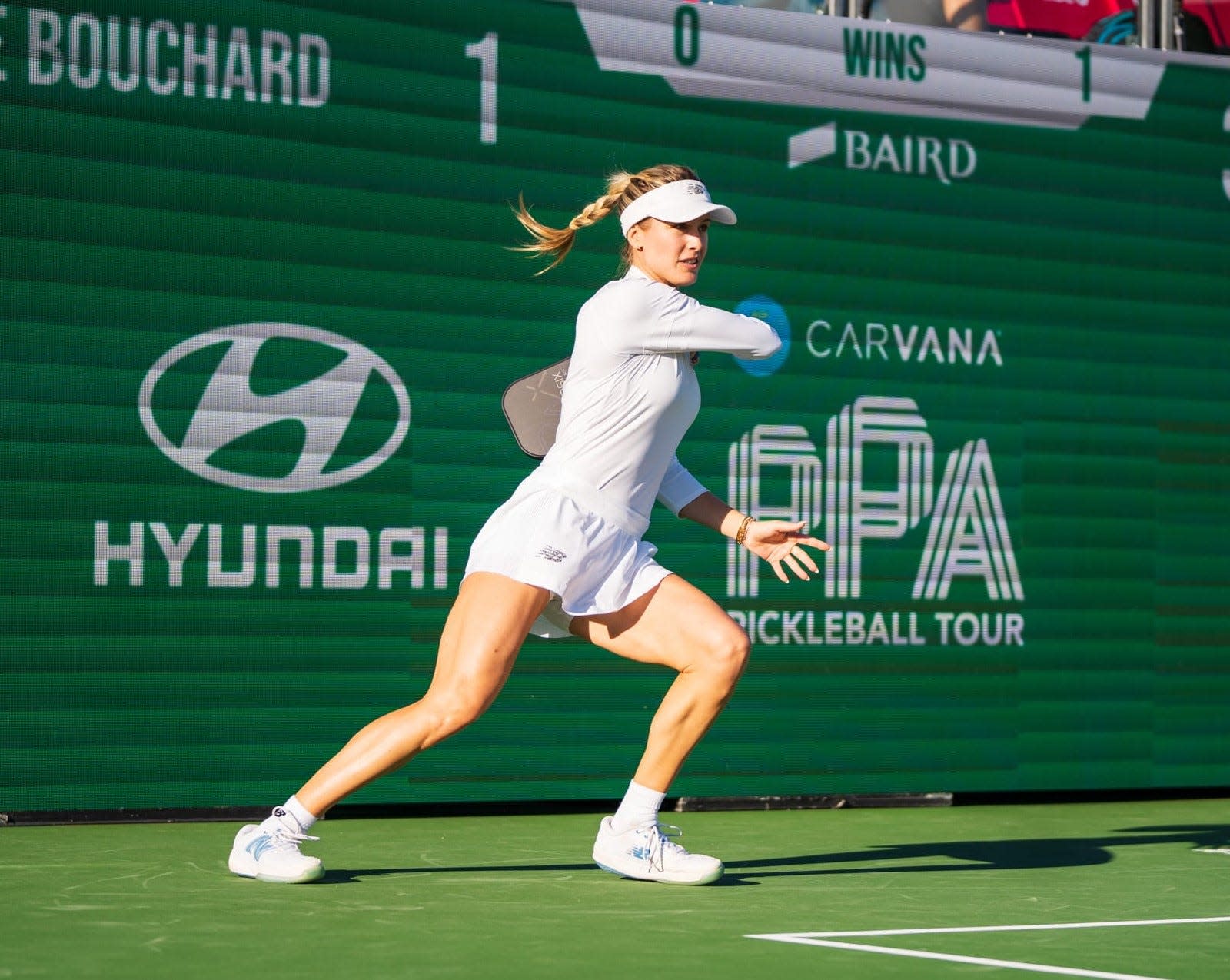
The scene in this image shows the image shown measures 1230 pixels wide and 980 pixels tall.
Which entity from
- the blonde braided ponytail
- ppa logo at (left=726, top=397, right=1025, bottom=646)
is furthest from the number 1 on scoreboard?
the blonde braided ponytail

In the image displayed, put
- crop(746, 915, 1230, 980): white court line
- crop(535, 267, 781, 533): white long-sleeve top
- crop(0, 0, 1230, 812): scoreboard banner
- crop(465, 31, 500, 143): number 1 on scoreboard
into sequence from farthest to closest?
1. crop(465, 31, 500, 143): number 1 on scoreboard
2. crop(0, 0, 1230, 812): scoreboard banner
3. crop(535, 267, 781, 533): white long-sleeve top
4. crop(746, 915, 1230, 980): white court line

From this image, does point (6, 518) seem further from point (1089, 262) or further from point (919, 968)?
point (1089, 262)

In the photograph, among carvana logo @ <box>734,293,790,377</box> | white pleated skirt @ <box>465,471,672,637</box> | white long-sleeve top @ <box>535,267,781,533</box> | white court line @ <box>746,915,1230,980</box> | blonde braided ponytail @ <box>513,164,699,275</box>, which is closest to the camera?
white court line @ <box>746,915,1230,980</box>

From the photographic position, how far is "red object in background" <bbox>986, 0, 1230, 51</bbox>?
30.5ft

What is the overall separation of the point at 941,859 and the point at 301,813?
2399 millimetres

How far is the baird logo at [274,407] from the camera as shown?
746cm

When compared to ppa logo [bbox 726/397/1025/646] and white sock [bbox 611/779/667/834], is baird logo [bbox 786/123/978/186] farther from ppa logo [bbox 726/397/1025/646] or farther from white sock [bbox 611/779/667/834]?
white sock [bbox 611/779/667/834]

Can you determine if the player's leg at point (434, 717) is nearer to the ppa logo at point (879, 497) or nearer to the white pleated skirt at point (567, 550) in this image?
the white pleated skirt at point (567, 550)

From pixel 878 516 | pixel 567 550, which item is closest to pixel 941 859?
pixel 567 550

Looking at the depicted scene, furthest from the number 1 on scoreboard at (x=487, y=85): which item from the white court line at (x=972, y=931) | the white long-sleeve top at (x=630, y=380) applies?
the white court line at (x=972, y=931)

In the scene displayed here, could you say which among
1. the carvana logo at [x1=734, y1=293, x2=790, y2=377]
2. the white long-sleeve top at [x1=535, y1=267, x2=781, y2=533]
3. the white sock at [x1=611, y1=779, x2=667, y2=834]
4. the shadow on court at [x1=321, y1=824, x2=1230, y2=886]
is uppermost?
the carvana logo at [x1=734, y1=293, x2=790, y2=377]

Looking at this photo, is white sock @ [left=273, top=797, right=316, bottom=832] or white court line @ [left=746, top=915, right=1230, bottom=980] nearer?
white court line @ [left=746, top=915, right=1230, bottom=980]

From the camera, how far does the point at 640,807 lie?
19.0 feet

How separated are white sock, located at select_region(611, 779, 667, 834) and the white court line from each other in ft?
3.22
